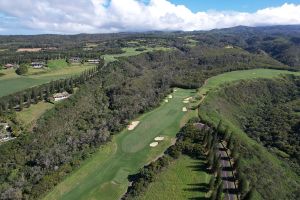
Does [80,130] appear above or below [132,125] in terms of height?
below

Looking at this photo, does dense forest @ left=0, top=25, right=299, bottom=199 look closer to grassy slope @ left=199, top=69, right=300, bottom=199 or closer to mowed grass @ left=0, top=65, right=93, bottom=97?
grassy slope @ left=199, top=69, right=300, bottom=199

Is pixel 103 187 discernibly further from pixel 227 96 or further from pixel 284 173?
pixel 227 96

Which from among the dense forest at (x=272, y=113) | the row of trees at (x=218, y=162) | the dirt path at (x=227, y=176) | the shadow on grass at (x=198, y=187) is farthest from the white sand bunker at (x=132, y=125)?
the dense forest at (x=272, y=113)

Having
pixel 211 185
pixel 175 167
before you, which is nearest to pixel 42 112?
pixel 175 167

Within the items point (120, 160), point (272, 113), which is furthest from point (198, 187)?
point (272, 113)

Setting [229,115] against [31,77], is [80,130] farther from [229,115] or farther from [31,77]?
[229,115]
